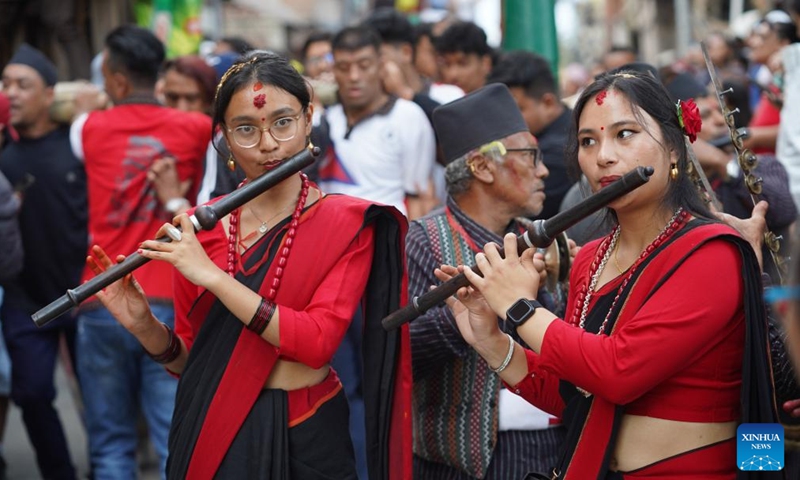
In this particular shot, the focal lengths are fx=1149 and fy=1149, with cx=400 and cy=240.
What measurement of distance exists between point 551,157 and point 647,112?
8.40 ft

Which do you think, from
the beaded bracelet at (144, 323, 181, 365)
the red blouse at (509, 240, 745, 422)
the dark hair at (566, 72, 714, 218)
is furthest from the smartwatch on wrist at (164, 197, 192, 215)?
the red blouse at (509, 240, 745, 422)

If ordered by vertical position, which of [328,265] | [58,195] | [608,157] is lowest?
[58,195]

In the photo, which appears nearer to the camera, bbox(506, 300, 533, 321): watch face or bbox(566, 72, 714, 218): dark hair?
bbox(506, 300, 533, 321): watch face

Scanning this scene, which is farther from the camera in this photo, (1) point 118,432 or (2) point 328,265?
(1) point 118,432

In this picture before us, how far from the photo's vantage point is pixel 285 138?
3.28 meters

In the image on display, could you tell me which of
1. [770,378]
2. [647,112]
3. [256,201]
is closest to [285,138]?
[256,201]

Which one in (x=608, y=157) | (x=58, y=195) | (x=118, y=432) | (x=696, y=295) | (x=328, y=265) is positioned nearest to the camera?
(x=696, y=295)

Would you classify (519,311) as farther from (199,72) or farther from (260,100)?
(199,72)

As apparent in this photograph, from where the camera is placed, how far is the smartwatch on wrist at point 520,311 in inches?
110

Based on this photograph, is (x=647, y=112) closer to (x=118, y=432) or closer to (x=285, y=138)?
(x=285, y=138)

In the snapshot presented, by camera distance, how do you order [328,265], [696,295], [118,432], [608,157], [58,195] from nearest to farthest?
Result: [696,295] → [608,157] → [328,265] → [118,432] → [58,195]

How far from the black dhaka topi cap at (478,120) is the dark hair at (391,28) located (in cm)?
394

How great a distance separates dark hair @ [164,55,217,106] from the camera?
239 inches

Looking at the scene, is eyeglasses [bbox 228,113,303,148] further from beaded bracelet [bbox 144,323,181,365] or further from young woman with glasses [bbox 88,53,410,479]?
beaded bracelet [bbox 144,323,181,365]
